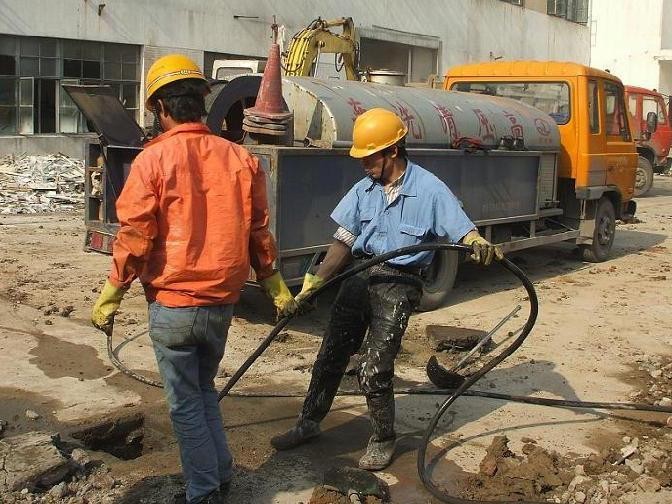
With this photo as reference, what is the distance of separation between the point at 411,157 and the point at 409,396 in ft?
9.70

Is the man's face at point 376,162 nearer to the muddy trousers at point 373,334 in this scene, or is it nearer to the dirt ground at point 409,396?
the muddy trousers at point 373,334

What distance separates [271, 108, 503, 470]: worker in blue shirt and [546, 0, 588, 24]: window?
33548mm

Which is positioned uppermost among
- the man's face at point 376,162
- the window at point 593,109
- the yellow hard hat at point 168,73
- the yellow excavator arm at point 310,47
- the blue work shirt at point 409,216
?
the yellow excavator arm at point 310,47

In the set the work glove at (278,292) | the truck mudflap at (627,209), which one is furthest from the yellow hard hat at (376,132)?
the truck mudflap at (627,209)

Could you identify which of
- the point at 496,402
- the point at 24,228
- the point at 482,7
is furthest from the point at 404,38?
the point at 496,402

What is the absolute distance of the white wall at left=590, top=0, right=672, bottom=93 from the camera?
3831 centimetres

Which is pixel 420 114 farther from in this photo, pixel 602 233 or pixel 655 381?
pixel 602 233

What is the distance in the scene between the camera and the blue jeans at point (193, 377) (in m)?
3.57

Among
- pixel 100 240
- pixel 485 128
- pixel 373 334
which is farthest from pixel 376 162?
pixel 485 128

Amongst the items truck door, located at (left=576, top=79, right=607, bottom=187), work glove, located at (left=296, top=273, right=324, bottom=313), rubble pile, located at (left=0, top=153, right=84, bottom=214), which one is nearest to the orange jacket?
work glove, located at (left=296, top=273, right=324, bottom=313)

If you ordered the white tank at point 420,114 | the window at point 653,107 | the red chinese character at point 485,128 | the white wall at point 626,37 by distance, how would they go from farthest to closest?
the white wall at point 626,37
the window at point 653,107
the red chinese character at point 485,128
the white tank at point 420,114

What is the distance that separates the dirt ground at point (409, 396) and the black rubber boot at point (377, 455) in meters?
0.07

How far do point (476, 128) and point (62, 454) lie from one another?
6.19 meters

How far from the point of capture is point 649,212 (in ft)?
59.0
